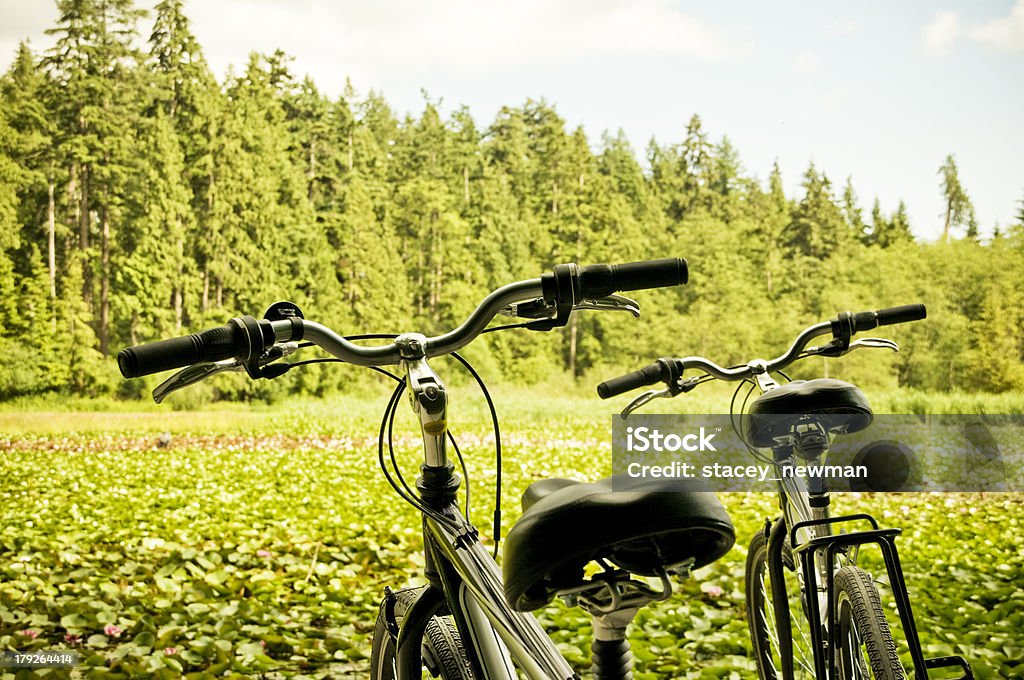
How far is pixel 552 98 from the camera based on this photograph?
452 cm

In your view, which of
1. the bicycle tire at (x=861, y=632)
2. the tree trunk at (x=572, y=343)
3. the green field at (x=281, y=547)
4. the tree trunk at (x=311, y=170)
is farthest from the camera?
the tree trunk at (x=572, y=343)

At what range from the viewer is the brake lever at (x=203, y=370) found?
1.05 meters

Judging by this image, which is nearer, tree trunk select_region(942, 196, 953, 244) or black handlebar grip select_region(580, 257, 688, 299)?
black handlebar grip select_region(580, 257, 688, 299)

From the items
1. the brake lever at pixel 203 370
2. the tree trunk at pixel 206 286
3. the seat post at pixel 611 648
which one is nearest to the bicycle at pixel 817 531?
the seat post at pixel 611 648

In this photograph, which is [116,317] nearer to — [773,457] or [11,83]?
[11,83]

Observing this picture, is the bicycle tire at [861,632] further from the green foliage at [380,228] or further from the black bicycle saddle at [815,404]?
the green foliage at [380,228]

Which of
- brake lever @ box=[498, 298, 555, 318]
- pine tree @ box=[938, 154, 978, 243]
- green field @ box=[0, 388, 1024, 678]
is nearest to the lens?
brake lever @ box=[498, 298, 555, 318]

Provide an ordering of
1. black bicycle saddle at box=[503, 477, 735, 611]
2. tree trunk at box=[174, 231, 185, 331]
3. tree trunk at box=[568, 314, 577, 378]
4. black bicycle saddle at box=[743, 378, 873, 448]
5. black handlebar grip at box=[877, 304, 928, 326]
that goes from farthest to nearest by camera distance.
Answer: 1. tree trunk at box=[568, 314, 577, 378]
2. tree trunk at box=[174, 231, 185, 331]
3. black handlebar grip at box=[877, 304, 928, 326]
4. black bicycle saddle at box=[743, 378, 873, 448]
5. black bicycle saddle at box=[503, 477, 735, 611]

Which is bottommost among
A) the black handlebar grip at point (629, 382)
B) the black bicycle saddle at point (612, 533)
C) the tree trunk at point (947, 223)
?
the black bicycle saddle at point (612, 533)

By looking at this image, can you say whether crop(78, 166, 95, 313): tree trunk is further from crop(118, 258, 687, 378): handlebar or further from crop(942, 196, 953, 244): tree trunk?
crop(942, 196, 953, 244): tree trunk

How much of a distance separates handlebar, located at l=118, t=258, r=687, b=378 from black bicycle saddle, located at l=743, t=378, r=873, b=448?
527 millimetres

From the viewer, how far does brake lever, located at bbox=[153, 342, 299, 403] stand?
105cm

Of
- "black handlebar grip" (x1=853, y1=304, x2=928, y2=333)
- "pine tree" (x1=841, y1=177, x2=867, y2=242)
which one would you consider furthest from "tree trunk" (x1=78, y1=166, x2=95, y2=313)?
"pine tree" (x1=841, y1=177, x2=867, y2=242)

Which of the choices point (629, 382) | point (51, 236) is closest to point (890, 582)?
point (629, 382)
